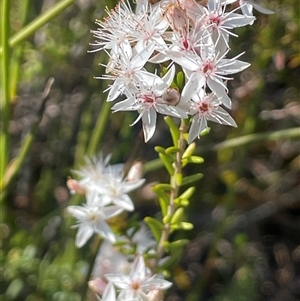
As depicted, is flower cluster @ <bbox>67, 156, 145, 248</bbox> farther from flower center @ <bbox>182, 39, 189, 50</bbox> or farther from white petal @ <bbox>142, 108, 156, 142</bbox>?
flower center @ <bbox>182, 39, 189, 50</bbox>

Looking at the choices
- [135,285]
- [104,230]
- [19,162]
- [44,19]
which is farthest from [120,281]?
[44,19]

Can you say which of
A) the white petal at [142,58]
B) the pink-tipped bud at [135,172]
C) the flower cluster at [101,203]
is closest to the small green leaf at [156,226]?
the flower cluster at [101,203]

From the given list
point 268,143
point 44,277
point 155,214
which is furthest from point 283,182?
point 44,277

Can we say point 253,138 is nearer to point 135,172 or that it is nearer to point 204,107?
point 135,172

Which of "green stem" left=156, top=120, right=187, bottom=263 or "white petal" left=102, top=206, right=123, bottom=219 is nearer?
"green stem" left=156, top=120, right=187, bottom=263

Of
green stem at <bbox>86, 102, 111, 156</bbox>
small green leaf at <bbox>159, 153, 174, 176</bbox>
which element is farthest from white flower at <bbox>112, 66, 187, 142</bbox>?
green stem at <bbox>86, 102, 111, 156</bbox>

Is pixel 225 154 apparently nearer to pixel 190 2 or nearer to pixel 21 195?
pixel 21 195

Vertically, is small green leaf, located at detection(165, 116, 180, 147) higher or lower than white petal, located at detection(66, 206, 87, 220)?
higher
